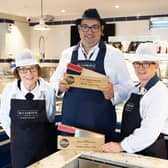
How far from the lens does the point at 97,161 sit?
1.51 m

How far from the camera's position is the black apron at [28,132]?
1.98m

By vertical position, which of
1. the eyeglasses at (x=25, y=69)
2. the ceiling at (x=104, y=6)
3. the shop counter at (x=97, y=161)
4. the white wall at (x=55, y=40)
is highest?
the ceiling at (x=104, y=6)

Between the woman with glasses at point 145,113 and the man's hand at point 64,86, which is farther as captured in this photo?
the man's hand at point 64,86

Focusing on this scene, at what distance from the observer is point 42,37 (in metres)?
9.68

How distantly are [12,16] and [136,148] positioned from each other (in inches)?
323

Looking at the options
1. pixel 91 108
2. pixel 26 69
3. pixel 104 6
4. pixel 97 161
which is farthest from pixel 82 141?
pixel 104 6

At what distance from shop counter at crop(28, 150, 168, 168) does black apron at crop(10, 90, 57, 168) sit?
16.7 inches

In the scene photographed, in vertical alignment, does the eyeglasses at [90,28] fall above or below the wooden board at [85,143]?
above

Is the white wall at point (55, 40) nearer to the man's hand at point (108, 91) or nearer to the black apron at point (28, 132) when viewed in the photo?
the black apron at point (28, 132)

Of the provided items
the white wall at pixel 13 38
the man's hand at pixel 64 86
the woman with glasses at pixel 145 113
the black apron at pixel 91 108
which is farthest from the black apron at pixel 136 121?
the white wall at pixel 13 38

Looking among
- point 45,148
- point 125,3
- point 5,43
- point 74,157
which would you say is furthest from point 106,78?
point 5,43

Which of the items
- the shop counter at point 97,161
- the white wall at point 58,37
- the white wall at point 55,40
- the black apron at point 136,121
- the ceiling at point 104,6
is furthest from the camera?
the white wall at point 55,40

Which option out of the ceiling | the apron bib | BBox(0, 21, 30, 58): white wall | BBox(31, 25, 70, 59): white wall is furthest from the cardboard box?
BBox(31, 25, 70, 59): white wall

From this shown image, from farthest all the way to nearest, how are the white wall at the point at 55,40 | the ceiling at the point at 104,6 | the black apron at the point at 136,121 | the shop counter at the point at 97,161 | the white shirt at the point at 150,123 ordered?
1. the white wall at the point at 55,40
2. the ceiling at the point at 104,6
3. the black apron at the point at 136,121
4. the white shirt at the point at 150,123
5. the shop counter at the point at 97,161
